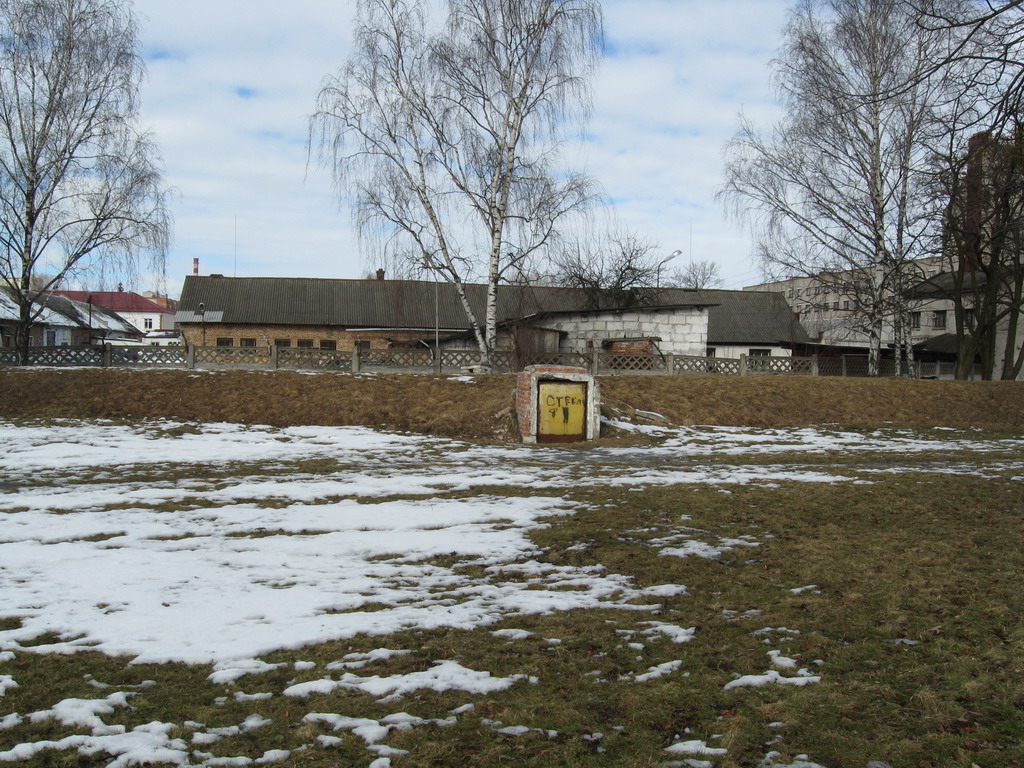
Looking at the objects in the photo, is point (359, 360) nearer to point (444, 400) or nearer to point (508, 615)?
point (444, 400)

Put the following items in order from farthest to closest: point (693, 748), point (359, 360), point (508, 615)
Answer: point (359, 360) < point (508, 615) < point (693, 748)

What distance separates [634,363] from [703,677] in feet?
68.9

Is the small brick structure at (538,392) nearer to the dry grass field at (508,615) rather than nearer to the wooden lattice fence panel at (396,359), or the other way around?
the dry grass field at (508,615)

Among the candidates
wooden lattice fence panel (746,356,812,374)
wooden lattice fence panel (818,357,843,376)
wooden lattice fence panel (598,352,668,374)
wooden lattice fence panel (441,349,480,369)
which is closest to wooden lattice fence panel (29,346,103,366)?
wooden lattice fence panel (441,349,480,369)

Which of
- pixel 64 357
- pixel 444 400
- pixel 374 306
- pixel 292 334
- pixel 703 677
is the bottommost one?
pixel 703 677

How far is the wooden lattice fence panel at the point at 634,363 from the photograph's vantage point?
2436 cm

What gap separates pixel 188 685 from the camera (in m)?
3.82

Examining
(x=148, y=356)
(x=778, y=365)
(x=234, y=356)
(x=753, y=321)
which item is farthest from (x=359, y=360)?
(x=753, y=321)

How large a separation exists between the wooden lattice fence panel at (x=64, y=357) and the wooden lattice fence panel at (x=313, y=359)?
612 centimetres

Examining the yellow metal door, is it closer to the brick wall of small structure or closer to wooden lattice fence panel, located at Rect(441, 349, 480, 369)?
wooden lattice fence panel, located at Rect(441, 349, 480, 369)

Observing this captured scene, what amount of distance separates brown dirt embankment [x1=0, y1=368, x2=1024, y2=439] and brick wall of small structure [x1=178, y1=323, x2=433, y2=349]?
725 inches

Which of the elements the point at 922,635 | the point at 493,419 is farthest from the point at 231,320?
the point at 922,635

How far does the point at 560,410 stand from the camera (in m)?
16.5

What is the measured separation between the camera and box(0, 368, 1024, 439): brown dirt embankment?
1819cm
